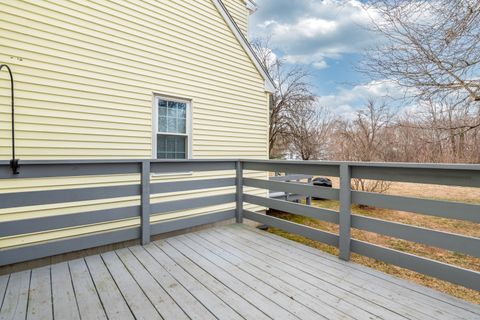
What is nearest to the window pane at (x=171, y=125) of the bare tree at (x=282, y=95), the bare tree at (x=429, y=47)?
the bare tree at (x=429, y=47)

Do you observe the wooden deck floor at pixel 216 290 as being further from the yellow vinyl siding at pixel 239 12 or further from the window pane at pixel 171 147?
the yellow vinyl siding at pixel 239 12

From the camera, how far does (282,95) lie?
1238 cm

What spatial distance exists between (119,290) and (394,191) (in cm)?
961

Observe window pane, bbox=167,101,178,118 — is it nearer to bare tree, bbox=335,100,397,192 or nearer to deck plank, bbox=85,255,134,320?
deck plank, bbox=85,255,134,320

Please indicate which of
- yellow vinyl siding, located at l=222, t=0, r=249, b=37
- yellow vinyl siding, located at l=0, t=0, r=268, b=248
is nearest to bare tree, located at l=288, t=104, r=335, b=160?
yellow vinyl siding, located at l=222, t=0, r=249, b=37

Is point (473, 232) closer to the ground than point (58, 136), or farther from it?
closer to the ground

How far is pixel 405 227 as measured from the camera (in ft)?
7.54

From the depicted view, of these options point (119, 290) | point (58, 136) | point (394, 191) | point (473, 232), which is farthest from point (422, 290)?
point (394, 191)

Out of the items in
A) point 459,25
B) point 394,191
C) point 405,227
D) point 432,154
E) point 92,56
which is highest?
point 459,25

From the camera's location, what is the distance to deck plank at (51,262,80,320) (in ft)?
5.93

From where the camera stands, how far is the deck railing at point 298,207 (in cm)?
204

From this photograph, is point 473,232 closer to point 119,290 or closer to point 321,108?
point 119,290

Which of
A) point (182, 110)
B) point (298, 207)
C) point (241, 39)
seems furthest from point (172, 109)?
point (298, 207)

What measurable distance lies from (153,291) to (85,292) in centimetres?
57
